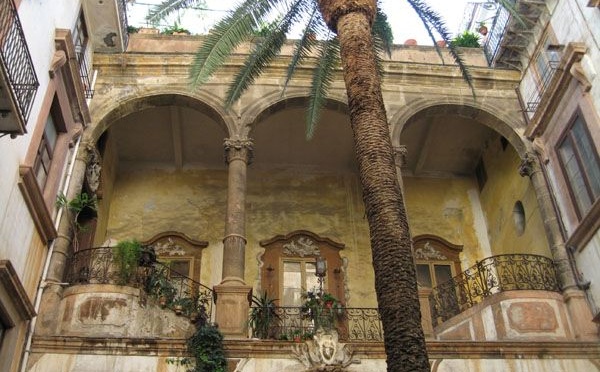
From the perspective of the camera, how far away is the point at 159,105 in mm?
14680

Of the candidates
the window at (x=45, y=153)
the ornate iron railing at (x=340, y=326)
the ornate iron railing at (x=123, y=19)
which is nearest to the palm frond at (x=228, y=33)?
the window at (x=45, y=153)

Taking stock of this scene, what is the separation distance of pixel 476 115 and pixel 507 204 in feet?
8.05

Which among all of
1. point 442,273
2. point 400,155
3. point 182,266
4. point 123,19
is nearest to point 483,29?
point 400,155

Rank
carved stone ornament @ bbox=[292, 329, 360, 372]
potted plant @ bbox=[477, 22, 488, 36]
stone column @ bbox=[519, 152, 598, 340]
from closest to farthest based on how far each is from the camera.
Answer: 1. carved stone ornament @ bbox=[292, 329, 360, 372]
2. stone column @ bbox=[519, 152, 598, 340]
3. potted plant @ bbox=[477, 22, 488, 36]

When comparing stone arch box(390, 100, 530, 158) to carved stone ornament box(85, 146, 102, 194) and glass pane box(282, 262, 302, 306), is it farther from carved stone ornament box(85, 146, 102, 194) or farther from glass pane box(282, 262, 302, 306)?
carved stone ornament box(85, 146, 102, 194)

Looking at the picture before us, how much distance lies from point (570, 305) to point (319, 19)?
6.70 m

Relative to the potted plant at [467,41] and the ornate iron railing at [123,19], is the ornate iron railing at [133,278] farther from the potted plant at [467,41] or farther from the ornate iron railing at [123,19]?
the potted plant at [467,41]

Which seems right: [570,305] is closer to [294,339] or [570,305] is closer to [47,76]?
[294,339]

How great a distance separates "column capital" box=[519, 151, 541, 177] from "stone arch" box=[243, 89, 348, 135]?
12.8ft

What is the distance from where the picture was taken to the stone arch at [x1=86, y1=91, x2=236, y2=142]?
1407cm

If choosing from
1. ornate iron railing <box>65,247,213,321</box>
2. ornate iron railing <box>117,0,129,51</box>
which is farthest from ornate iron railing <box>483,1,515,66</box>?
ornate iron railing <box>65,247,213,321</box>

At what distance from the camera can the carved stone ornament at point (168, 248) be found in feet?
52.7

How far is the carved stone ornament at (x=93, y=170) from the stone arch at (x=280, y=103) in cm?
315

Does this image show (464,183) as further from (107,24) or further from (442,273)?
(107,24)
